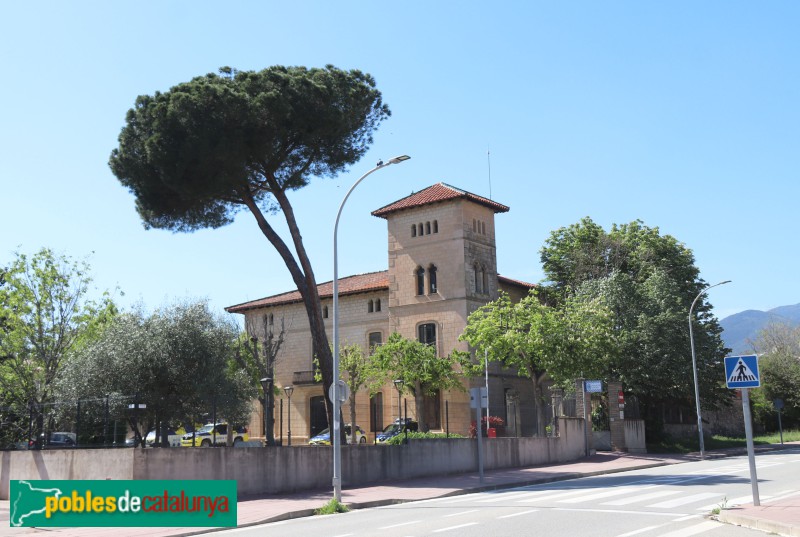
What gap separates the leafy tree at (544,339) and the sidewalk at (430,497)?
15.1 feet

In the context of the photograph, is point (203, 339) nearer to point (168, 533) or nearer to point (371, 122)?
point (371, 122)

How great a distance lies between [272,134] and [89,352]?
10871 millimetres

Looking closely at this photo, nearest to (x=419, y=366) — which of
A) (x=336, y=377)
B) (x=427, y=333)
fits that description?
(x=427, y=333)

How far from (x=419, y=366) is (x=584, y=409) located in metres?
10.1

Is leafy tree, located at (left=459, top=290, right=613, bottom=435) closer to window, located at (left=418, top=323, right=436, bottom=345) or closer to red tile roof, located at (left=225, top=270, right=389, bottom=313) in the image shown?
window, located at (left=418, top=323, right=436, bottom=345)

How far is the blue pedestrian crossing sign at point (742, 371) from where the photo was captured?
44.2ft

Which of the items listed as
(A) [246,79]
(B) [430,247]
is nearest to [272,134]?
(A) [246,79]

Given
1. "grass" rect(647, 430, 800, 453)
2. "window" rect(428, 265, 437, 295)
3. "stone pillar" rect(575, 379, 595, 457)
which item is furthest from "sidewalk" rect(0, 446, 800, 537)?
"window" rect(428, 265, 437, 295)

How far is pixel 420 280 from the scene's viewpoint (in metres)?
47.5

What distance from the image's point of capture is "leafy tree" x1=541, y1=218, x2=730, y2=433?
40406 mm

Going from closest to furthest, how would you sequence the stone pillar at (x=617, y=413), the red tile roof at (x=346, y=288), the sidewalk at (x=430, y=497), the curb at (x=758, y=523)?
the curb at (x=758, y=523) < the sidewalk at (x=430, y=497) < the stone pillar at (x=617, y=413) < the red tile roof at (x=346, y=288)

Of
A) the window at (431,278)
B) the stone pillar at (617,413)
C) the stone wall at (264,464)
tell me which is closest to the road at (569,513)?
the stone wall at (264,464)

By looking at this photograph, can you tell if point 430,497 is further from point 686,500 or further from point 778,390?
point 778,390

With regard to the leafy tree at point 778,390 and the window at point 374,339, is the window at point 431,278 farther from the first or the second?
the leafy tree at point 778,390
